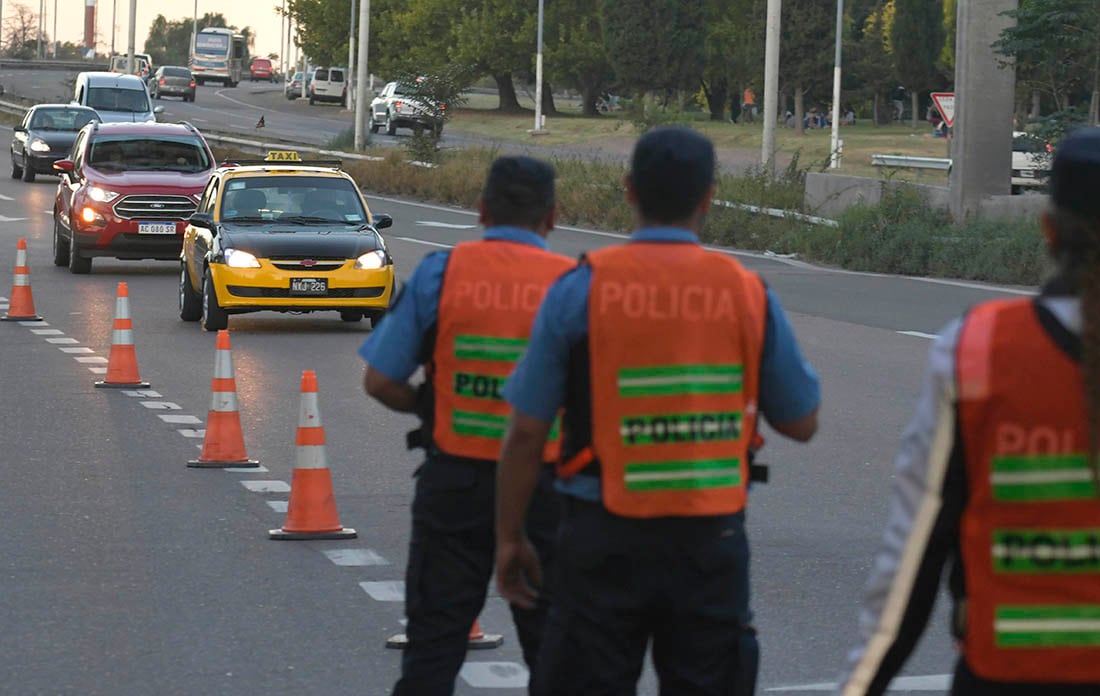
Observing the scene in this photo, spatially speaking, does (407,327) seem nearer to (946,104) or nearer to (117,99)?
(946,104)

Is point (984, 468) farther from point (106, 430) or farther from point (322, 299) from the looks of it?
point (322, 299)

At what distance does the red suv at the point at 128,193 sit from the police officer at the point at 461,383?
66.1 ft

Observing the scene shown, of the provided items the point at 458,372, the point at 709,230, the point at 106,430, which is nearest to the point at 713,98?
the point at 709,230

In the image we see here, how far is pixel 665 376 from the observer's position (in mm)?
4281

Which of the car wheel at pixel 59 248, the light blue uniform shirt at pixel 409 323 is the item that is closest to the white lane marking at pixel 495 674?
the light blue uniform shirt at pixel 409 323

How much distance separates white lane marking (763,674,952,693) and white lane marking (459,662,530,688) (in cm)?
82

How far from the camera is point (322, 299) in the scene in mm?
19703

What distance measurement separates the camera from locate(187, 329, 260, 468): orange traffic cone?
1168cm

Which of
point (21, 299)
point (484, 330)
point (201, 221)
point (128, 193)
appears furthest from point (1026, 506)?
point (128, 193)

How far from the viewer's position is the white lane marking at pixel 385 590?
27.6 feet

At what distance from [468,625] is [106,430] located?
8.42 metres

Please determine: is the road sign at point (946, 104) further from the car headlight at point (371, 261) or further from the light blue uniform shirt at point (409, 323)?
the light blue uniform shirt at point (409, 323)

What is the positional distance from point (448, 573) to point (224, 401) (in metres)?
6.54

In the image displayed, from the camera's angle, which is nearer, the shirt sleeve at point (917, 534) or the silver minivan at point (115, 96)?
the shirt sleeve at point (917, 534)
